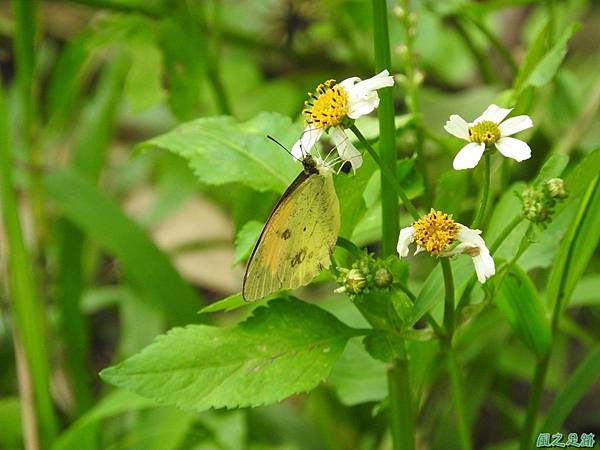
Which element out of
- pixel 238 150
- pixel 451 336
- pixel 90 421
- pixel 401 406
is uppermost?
pixel 238 150

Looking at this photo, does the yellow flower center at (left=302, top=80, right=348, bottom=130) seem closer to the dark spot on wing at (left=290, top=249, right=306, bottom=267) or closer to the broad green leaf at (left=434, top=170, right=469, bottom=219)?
the dark spot on wing at (left=290, top=249, right=306, bottom=267)

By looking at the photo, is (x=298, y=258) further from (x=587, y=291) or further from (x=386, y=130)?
(x=587, y=291)

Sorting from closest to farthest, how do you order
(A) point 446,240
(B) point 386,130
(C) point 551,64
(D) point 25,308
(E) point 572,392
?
(A) point 446,240 → (B) point 386,130 → (C) point 551,64 → (E) point 572,392 → (D) point 25,308

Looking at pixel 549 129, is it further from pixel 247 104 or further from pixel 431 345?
pixel 431 345

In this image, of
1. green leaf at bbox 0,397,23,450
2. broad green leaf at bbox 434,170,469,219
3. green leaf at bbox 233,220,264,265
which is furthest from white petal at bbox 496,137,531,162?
green leaf at bbox 0,397,23,450

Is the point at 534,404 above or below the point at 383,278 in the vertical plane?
below

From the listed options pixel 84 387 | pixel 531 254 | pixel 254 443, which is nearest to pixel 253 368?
pixel 531 254

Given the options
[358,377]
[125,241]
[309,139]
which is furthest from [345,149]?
[125,241]
